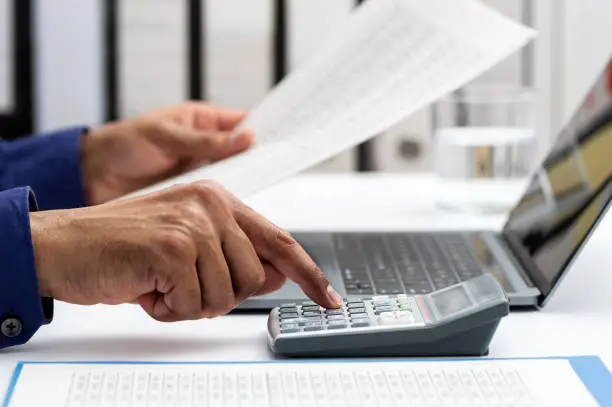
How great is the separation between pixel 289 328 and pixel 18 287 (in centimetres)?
18

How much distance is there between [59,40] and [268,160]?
4.61ft

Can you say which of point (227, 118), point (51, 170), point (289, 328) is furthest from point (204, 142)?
point (289, 328)

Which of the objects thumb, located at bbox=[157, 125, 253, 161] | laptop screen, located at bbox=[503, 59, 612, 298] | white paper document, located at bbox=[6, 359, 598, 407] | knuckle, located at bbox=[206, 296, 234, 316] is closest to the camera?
white paper document, located at bbox=[6, 359, 598, 407]

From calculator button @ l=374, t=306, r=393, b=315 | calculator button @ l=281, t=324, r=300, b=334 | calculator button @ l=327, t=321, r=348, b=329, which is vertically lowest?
calculator button @ l=281, t=324, r=300, b=334

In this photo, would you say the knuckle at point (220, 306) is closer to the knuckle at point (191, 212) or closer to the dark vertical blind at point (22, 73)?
the knuckle at point (191, 212)

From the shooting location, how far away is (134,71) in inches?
80.4

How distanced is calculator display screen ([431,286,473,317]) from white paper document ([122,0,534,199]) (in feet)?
0.63

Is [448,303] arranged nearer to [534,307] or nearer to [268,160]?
[534,307]

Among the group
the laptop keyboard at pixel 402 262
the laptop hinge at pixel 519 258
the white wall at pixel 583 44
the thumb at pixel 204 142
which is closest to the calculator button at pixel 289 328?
the laptop keyboard at pixel 402 262

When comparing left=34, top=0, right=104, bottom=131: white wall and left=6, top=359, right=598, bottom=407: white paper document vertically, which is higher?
left=6, top=359, right=598, bottom=407: white paper document

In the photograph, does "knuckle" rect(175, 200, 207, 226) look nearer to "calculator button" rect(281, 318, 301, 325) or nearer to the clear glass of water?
"calculator button" rect(281, 318, 301, 325)

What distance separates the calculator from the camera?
612mm

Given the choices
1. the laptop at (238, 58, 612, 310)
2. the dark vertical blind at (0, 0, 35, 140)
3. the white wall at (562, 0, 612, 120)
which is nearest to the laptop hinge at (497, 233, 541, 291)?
the laptop at (238, 58, 612, 310)

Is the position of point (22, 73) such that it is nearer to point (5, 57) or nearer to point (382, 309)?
point (5, 57)
